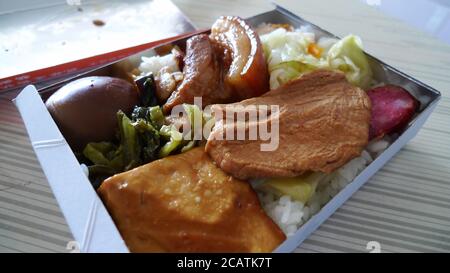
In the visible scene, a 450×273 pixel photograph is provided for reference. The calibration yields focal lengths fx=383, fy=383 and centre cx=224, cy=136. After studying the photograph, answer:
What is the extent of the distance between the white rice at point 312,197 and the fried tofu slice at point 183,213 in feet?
0.20

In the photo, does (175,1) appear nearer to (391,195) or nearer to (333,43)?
(333,43)

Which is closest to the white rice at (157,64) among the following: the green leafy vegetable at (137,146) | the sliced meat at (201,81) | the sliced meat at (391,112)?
the sliced meat at (201,81)

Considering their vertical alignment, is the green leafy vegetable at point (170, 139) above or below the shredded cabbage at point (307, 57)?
below

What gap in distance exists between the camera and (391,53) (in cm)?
235

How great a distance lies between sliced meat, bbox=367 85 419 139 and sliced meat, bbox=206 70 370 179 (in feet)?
0.44

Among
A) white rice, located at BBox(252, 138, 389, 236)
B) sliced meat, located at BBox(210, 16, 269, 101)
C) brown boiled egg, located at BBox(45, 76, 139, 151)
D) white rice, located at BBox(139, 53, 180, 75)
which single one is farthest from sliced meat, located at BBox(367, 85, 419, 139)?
brown boiled egg, located at BBox(45, 76, 139, 151)

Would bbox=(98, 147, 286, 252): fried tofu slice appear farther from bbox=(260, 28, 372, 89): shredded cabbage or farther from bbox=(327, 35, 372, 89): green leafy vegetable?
bbox=(327, 35, 372, 89): green leafy vegetable

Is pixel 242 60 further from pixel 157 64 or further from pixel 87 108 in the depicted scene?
pixel 87 108

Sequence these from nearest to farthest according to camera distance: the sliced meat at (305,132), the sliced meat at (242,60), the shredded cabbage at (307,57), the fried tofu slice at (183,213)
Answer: the fried tofu slice at (183,213)
the sliced meat at (305,132)
the sliced meat at (242,60)
the shredded cabbage at (307,57)

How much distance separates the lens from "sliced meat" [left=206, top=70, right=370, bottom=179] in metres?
1.24

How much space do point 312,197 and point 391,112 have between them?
0.50 m

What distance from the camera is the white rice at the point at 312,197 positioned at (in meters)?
1.26

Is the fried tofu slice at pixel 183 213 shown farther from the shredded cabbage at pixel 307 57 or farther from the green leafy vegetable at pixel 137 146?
the shredded cabbage at pixel 307 57
